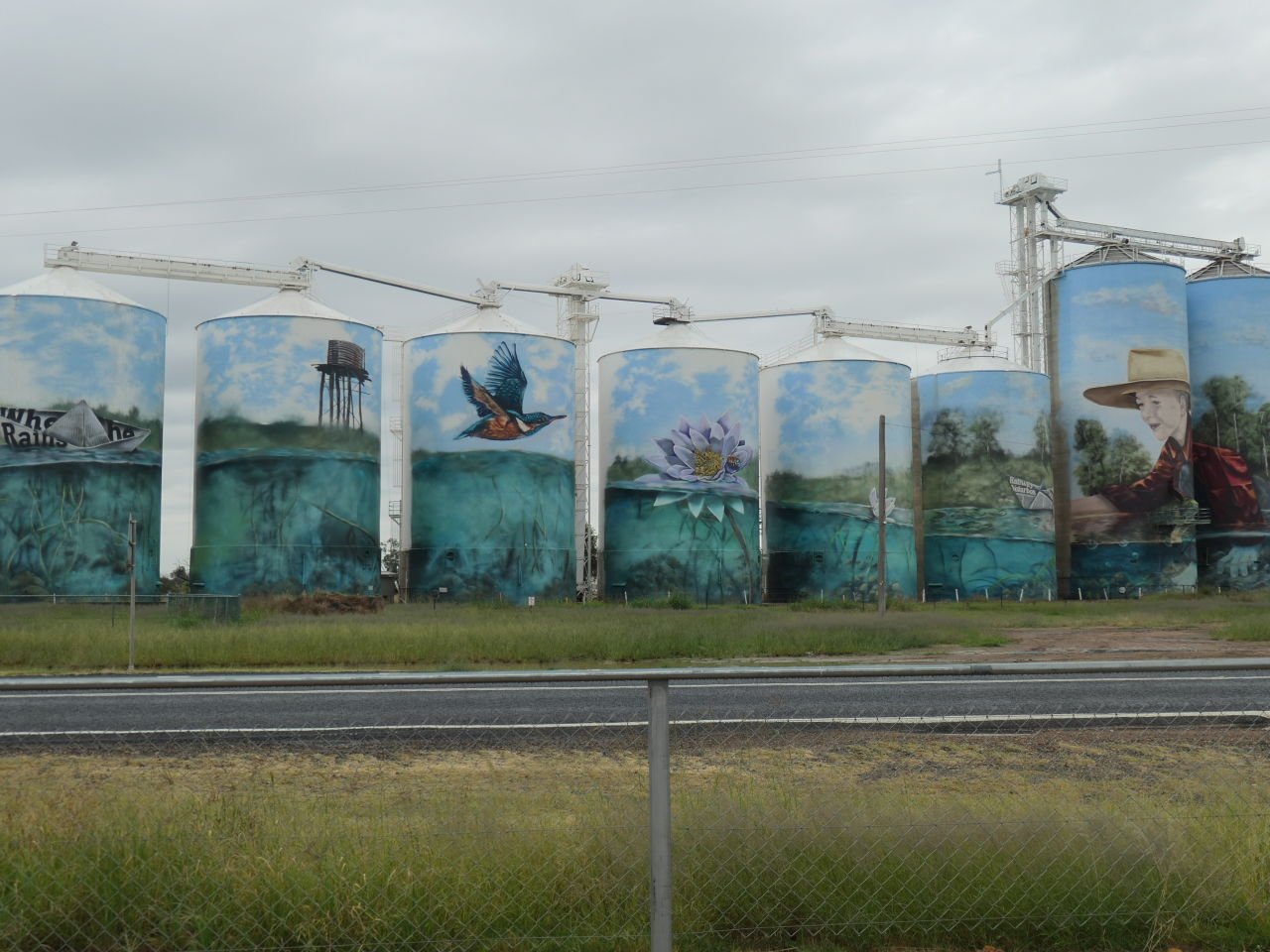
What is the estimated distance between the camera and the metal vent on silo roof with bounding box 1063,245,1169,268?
63.9 meters

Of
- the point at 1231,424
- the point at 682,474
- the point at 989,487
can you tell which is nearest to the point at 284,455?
the point at 682,474

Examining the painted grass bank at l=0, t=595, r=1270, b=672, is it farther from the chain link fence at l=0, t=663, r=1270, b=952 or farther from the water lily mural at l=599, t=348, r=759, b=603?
the water lily mural at l=599, t=348, r=759, b=603

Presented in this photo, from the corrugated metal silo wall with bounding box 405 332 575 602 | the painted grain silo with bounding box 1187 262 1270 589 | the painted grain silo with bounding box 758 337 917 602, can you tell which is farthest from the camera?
the painted grain silo with bounding box 1187 262 1270 589

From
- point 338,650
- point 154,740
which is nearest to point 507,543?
point 338,650

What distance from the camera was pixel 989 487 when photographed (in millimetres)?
61906

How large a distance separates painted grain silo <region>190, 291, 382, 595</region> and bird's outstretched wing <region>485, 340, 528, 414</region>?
560 cm

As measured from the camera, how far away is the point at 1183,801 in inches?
290

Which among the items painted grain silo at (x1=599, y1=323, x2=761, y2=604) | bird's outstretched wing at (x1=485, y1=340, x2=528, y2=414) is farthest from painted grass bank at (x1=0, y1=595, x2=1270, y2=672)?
bird's outstretched wing at (x1=485, y1=340, x2=528, y2=414)

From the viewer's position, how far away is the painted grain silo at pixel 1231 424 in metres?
63.7

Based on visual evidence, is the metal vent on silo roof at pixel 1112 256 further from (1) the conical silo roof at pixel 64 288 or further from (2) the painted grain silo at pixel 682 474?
(1) the conical silo roof at pixel 64 288

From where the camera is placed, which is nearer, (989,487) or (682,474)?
(682,474)

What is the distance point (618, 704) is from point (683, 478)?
41086 mm

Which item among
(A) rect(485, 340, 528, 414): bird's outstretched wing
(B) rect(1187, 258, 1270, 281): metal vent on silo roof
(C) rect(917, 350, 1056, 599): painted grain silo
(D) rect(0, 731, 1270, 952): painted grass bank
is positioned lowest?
(D) rect(0, 731, 1270, 952): painted grass bank

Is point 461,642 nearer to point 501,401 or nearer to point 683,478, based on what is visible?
point 501,401
